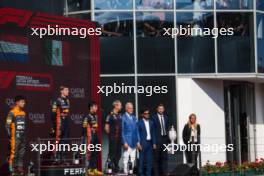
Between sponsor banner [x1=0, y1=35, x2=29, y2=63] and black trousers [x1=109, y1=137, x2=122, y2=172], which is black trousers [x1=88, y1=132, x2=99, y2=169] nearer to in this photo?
black trousers [x1=109, y1=137, x2=122, y2=172]

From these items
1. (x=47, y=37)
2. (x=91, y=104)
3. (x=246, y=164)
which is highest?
(x=47, y=37)

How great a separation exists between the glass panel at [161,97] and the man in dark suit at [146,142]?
207 inches

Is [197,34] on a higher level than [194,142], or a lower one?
higher

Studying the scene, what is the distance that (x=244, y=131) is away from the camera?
28.3m

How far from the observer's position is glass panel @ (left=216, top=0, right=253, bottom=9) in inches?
1027

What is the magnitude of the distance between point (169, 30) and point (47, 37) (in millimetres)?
7181

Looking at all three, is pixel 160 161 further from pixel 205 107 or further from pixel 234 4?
pixel 234 4

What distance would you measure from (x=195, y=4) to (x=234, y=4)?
1.33 metres

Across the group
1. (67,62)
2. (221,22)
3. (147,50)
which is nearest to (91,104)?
(67,62)

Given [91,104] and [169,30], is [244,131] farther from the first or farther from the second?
[91,104]

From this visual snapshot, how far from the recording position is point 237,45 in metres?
26.1

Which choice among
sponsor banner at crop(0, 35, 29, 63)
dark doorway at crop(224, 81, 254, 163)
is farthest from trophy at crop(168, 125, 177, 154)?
sponsor banner at crop(0, 35, 29, 63)

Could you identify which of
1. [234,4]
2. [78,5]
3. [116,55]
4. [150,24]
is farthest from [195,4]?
[78,5]

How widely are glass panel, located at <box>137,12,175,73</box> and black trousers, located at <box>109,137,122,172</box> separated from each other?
525cm
